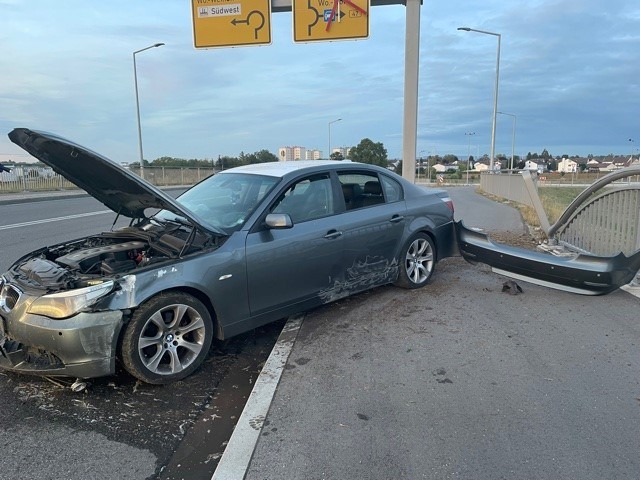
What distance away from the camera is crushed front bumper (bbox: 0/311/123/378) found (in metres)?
3.17

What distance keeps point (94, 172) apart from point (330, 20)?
8.33 meters

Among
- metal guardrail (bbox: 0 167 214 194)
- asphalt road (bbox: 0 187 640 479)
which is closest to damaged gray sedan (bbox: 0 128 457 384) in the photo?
asphalt road (bbox: 0 187 640 479)

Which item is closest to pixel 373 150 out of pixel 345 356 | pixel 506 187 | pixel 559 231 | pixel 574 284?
pixel 506 187

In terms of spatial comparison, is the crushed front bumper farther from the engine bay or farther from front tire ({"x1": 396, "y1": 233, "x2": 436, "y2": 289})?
front tire ({"x1": 396, "y1": 233, "x2": 436, "y2": 289})

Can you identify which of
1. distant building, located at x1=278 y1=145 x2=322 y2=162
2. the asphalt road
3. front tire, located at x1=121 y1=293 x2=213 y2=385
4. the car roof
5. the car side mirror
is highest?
distant building, located at x1=278 y1=145 x2=322 y2=162

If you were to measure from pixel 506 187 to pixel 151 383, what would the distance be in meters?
21.5

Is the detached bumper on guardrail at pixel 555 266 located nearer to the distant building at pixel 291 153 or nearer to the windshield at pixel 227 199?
the windshield at pixel 227 199

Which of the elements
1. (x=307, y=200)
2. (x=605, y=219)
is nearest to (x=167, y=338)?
(x=307, y=200)

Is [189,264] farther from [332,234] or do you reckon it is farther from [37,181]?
[37,181]

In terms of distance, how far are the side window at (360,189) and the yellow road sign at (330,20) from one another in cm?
645

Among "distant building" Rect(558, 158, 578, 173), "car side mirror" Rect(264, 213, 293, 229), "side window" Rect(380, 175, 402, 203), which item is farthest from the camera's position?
"distant building" Rect(558, 158, 578, 173)

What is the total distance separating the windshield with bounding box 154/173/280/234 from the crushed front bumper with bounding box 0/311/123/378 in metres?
1.26

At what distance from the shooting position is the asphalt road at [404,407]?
2.62 m

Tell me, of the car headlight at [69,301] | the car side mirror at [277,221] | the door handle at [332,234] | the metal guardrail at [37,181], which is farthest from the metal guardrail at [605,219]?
the metal guardrail at [37,181]
